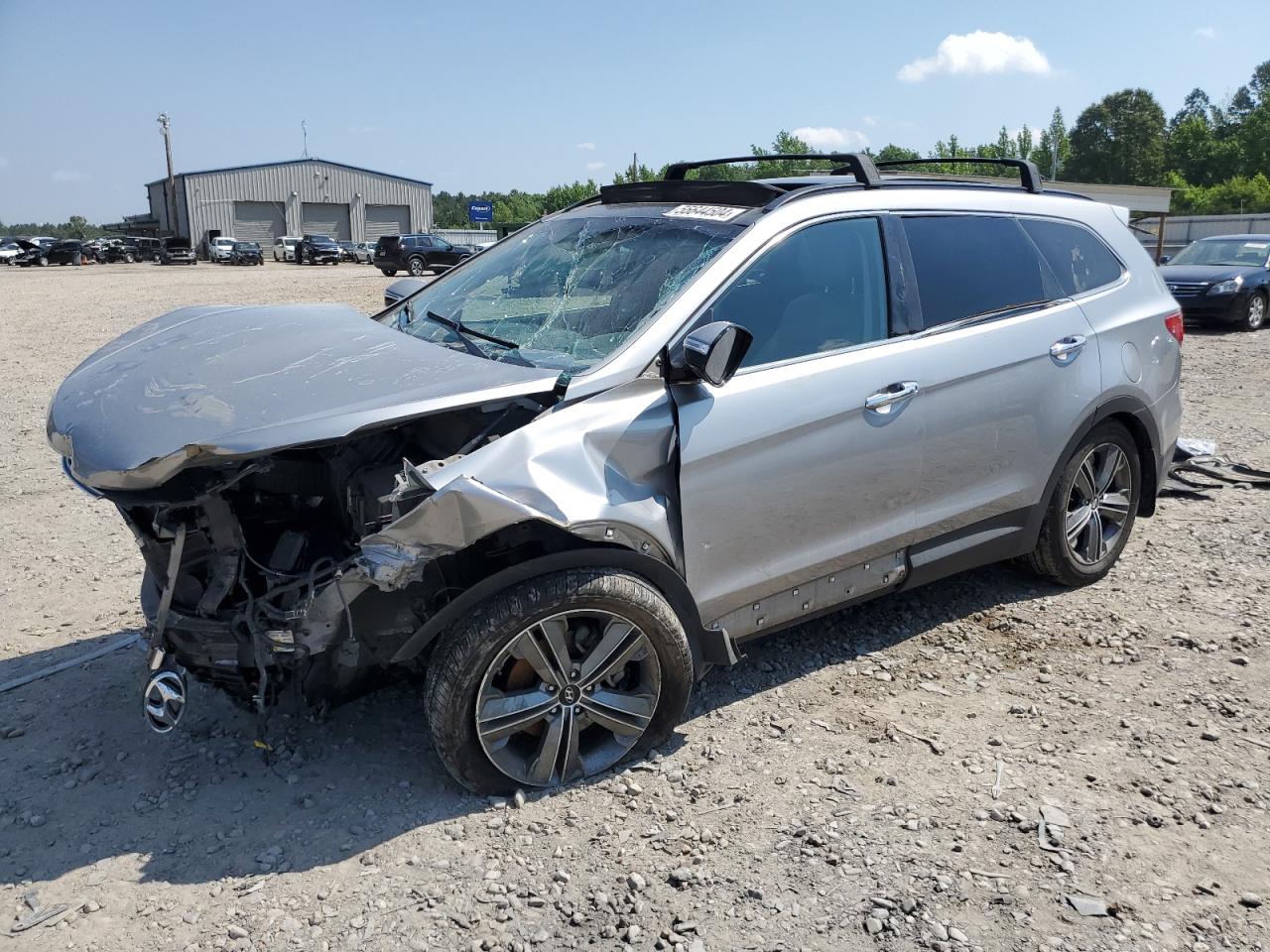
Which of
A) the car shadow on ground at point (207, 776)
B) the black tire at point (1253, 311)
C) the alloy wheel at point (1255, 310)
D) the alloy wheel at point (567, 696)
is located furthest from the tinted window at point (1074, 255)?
the alloy wheel at point (1255, 310)

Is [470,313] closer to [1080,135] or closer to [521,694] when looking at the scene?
[521,694]

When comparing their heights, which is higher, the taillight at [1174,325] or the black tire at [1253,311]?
the taillight at [1174,325]

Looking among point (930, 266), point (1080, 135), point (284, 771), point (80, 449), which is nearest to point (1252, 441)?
point (930, 266)

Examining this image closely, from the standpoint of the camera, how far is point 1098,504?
486cm

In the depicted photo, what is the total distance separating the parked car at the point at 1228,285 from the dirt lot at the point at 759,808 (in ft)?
42.3

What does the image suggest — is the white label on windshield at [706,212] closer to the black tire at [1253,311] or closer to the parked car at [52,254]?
the black tire at [1253,311]

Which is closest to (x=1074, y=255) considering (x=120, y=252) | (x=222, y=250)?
(x=222, y=250)

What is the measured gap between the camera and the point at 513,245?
450 cm

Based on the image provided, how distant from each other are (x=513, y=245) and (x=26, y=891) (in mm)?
3045

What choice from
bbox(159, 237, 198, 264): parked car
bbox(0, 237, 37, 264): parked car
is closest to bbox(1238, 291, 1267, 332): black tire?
bbox(159, 237, 198, 264): parked car

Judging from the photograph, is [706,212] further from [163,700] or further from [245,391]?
[163,700]

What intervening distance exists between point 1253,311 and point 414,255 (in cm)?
2588

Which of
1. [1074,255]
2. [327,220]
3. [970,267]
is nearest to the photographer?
[970,267]

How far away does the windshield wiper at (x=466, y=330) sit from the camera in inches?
144
